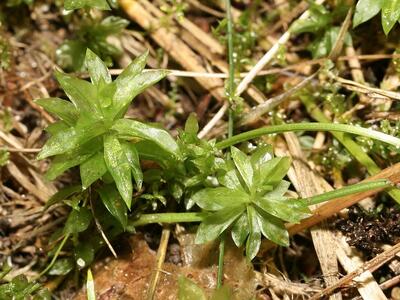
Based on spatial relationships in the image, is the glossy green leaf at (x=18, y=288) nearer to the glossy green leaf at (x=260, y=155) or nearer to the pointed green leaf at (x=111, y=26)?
the glossy green leaf at (x=260, y=155)

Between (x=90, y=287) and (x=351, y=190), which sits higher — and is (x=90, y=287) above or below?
below

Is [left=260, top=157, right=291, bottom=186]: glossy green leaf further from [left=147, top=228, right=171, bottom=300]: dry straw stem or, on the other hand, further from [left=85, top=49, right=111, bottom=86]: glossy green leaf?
[left=85, top=49, right=111, bottom=86]: glossy green leaf

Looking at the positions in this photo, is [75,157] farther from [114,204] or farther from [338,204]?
[338,204]

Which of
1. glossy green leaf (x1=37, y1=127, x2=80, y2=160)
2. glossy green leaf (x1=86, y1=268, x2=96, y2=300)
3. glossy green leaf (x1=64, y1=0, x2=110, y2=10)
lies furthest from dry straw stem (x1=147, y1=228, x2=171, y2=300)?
glossy green leaf (x1=64, y1=0, x2=110, y2=10)

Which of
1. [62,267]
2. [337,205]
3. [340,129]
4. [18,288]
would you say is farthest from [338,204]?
[18,288]

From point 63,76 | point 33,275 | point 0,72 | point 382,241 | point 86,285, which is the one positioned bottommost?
point 33,275

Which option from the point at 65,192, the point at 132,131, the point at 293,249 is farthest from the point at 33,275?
the point at 293,249

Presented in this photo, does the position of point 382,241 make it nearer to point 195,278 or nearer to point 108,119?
point 195,278
